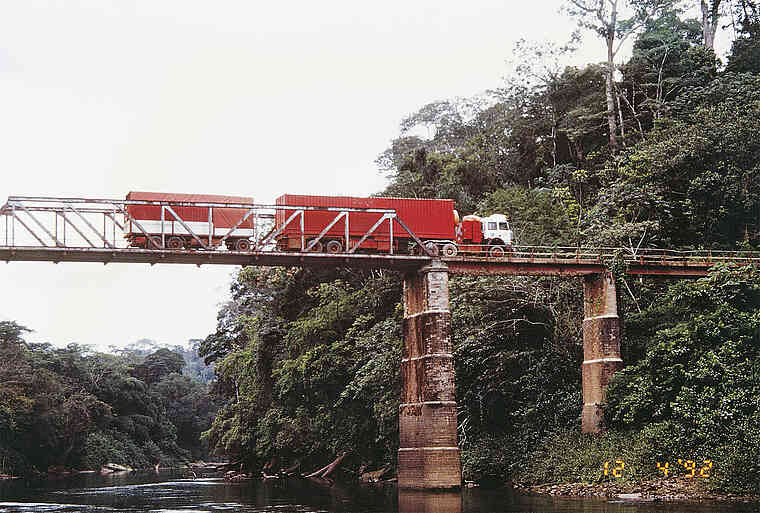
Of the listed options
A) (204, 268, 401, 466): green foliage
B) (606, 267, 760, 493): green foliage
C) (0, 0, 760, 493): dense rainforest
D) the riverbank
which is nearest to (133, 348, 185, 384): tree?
(0, 0, 760, 493): dense rainforest

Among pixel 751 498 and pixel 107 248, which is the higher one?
pixel 107 248

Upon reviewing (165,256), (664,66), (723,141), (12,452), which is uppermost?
(664,66)

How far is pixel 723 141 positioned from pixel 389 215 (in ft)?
58.1

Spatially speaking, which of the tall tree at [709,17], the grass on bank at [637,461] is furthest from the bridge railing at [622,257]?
the tall tree at [709,17]

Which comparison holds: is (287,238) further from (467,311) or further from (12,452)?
(12,452)

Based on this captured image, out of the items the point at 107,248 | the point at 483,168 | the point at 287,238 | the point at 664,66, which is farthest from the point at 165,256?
the point at 664,66

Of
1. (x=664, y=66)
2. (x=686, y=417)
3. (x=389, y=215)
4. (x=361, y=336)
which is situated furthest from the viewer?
(x=664, y=66)

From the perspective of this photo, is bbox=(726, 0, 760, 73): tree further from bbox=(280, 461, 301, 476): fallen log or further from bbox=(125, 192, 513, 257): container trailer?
bbox=(280, 461, 301, 476): fallen log

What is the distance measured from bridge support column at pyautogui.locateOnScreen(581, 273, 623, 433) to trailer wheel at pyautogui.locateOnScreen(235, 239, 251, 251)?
589 inches

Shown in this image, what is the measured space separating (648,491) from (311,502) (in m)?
12.6

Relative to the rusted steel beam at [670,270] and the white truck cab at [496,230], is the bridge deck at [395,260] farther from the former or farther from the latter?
the white truck cab at [496,230]

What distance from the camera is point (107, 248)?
3612 cm

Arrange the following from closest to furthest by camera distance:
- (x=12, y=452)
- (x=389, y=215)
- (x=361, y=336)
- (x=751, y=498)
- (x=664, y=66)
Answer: (x=751, y=498) → (x=389, y=215) → (x=361, y=336) → (x=664, y=66) → (x=12, y=452)

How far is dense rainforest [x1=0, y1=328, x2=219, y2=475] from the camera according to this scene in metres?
74.9
